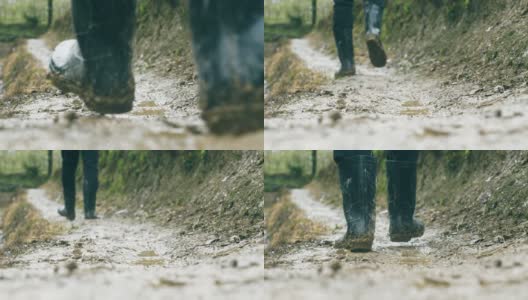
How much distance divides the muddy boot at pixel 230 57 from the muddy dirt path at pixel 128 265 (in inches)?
16.9

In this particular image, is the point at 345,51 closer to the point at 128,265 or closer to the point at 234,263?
the point at 128,265

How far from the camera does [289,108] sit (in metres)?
4.45

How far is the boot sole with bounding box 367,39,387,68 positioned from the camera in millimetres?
4477

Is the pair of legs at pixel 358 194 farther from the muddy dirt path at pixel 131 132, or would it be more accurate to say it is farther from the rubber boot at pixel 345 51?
the rubber boot at pixel 345 51

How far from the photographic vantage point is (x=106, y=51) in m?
3.64

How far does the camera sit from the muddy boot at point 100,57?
3.60m

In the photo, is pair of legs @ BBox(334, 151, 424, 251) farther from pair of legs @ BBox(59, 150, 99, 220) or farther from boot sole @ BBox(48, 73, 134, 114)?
pair of legs @ BBox(59, 150, 99, 220)

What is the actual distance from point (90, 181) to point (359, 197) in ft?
4.84

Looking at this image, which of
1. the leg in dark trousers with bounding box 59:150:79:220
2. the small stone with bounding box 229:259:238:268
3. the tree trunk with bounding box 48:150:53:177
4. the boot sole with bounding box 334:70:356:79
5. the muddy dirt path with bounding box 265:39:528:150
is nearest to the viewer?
the small stone with bounding box 229:259:238:268

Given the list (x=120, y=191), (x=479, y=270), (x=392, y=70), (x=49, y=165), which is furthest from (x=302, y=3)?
(x=479, y=270)

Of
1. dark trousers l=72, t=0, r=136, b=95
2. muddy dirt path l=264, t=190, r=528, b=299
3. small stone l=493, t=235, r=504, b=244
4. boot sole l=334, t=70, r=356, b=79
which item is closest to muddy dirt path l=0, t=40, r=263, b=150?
dark trousers l=72, t=0, r=136, b=95

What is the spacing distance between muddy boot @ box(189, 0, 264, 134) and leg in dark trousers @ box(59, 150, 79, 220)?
1804 mm

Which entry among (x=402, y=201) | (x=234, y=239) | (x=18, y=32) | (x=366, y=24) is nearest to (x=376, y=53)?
(x=366, y=24)

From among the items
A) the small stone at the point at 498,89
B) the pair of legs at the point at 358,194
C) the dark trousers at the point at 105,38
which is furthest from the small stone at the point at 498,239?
the dark trousers at the point at 105,38
